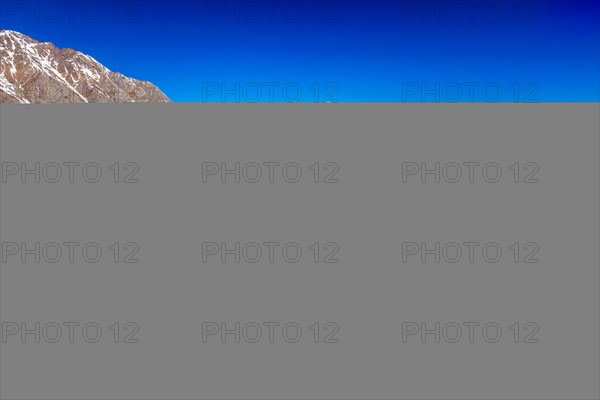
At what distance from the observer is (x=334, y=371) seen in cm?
489

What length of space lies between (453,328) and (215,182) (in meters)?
3.25

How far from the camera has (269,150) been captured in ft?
15.8

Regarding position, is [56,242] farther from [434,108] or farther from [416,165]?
[434,108]

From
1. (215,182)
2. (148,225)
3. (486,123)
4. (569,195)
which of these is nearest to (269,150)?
(215,182)

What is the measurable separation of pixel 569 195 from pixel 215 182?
13.4ft

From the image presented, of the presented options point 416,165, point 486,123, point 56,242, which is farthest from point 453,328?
point 56,242

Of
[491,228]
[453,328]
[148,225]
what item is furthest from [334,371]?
[148,225]

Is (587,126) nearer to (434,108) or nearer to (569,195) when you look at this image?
(569,195)

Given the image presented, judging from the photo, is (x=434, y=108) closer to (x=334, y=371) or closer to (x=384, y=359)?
(x=384, y=359)

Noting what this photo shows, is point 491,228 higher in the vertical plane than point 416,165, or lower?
lower

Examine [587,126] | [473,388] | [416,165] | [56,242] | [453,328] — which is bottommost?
[473,388]

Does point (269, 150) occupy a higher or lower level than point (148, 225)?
higher

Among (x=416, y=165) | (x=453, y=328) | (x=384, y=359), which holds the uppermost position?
(x=416, y=165)

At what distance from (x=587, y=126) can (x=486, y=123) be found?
1.14 metres
